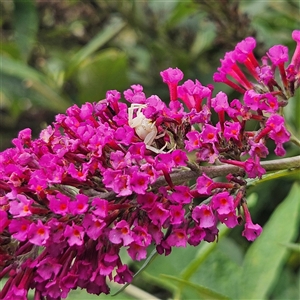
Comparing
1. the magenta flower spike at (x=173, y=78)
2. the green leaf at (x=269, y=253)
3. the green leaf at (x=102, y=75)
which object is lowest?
the green leaf at (x=269, y=253)

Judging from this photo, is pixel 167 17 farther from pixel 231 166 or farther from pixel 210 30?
pixel 231 166

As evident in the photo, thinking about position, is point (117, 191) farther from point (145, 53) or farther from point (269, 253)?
point (145, 53)

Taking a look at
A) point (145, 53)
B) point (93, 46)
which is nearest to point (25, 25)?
point (93, 46)

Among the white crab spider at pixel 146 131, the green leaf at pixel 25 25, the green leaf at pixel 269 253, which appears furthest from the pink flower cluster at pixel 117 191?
the green leaf at pixel 25 25

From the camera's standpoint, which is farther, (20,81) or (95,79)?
(20,81)

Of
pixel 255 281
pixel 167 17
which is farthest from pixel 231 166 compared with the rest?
pixel 167 17

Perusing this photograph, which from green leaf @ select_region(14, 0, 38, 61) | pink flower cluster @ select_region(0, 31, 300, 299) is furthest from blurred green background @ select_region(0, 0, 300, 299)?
pink flower cluster @ select_region(0, 31, 300, 299)

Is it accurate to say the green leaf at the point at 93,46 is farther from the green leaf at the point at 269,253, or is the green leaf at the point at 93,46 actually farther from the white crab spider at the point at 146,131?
the white crab spider at the point at 146,131
